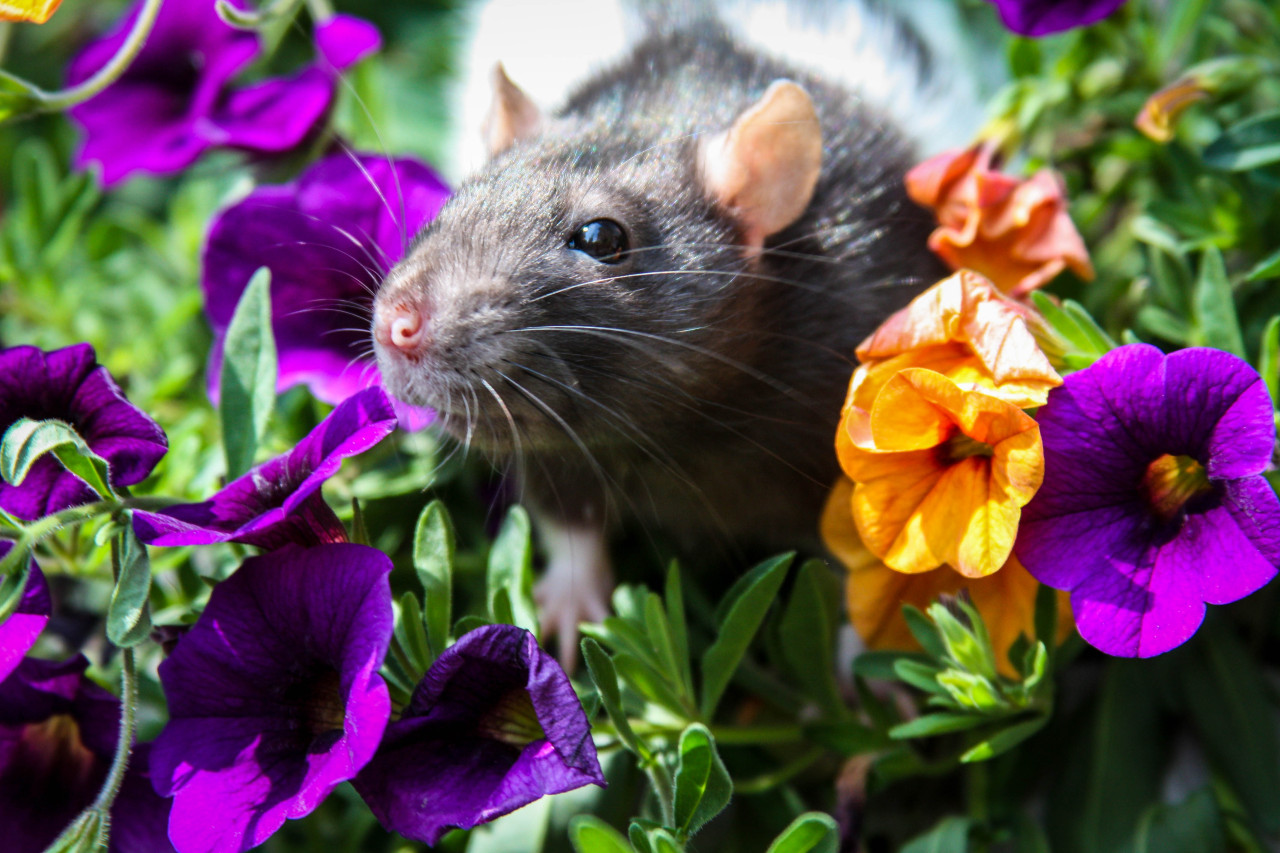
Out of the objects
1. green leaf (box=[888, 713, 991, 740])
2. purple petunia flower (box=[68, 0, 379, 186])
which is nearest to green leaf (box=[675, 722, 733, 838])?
green leaf (box=[888, 713, 991, 740])

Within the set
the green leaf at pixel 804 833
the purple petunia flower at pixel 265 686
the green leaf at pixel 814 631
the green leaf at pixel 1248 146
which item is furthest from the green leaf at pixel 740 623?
the green leaf at pixel 1248 146

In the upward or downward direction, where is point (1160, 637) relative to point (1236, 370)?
downward

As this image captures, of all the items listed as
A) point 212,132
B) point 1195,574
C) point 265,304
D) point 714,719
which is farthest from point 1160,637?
point 212,132

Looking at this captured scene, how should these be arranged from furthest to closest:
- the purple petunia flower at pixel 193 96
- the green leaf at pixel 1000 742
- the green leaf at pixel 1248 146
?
1. the purple petunia flower at pixel 193 96
2. the green leaf at pixel 1248 146
3. the green leaf at pixel 1000 742

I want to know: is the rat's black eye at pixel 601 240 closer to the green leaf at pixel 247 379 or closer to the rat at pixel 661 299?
the rat at pixel 661 299

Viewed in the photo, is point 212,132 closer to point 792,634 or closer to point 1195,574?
point 792,634

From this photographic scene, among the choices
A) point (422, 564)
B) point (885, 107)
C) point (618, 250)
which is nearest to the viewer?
point (422, 564)
